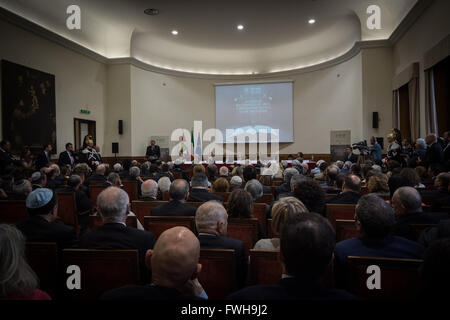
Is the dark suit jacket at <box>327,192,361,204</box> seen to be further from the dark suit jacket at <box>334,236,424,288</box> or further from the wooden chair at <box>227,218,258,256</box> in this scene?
the dark suit jacket at <box>334,236,424,288</box>

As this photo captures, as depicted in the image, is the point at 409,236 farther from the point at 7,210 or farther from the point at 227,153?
the point at 227,153

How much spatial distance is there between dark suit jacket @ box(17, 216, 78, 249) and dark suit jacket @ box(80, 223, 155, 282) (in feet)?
0.98

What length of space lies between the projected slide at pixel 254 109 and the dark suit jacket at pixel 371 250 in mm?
11647

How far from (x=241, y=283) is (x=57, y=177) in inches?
163

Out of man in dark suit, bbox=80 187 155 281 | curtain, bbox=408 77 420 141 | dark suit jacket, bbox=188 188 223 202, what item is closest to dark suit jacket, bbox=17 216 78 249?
man in dark suit, bbox=80 187 155 281

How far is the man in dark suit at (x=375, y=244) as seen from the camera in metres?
1.65

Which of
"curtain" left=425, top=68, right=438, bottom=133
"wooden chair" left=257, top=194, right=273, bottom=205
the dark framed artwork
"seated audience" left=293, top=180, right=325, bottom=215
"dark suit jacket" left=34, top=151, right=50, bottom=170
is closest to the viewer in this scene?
"seated audience" left=293, top=180, right=325, bottom=215

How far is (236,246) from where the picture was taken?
5.87ft

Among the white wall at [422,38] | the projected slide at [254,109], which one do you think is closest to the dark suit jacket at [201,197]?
the white wall at [422,38]

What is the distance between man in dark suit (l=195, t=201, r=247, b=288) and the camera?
1806 millimetres

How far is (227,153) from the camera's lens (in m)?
13.9
